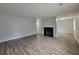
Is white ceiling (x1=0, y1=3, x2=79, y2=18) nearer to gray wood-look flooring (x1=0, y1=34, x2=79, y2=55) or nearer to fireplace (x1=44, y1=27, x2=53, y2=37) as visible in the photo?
gray wood-look flooring (x1=0, y1=34, x2=79, y2=55)

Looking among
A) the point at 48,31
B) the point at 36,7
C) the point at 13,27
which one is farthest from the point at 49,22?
the point at 36,7

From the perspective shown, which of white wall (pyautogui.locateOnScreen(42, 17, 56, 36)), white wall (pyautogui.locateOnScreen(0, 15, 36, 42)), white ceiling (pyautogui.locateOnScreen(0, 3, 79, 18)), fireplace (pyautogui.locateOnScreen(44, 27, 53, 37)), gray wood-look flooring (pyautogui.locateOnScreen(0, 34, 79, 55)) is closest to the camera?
gray wood-look flooring (pyautogui.locateOnScreen(0, 34, 79, 55))

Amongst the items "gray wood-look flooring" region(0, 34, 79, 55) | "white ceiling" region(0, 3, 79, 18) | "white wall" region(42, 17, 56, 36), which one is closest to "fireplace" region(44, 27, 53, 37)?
"white wall" region(42, 17, 56, 36)

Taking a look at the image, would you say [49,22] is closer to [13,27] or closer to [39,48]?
[13,27]

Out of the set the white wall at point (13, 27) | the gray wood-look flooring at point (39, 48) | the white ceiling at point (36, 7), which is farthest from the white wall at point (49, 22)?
the white ceiling at point (36, 7)

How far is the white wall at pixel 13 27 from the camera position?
18.7ft

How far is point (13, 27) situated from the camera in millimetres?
6605

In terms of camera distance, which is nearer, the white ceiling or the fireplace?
the white ceiling

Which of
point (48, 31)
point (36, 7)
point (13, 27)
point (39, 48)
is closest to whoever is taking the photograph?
point (36, 7)

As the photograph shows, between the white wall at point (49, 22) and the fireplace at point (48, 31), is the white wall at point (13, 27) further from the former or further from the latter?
the fireplace at point (48, 31)

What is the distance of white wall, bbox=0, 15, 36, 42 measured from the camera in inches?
225

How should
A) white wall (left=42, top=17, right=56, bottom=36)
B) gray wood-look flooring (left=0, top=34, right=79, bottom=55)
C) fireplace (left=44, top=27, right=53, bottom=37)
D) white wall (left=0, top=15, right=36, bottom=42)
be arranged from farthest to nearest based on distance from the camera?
fireplace (left=44, top=27, right=53, bottom=37) < white wall (left=42, top=17, right=56, bottom=36) < white wall (left=0, top=15, right=36, bottom=42) < gray wood-look flooring (left=0, top=34, right=79, bottom=55)

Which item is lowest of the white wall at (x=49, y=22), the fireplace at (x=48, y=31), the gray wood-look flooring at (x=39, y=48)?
the gray wood-look flooring at (x=39, y=48)
